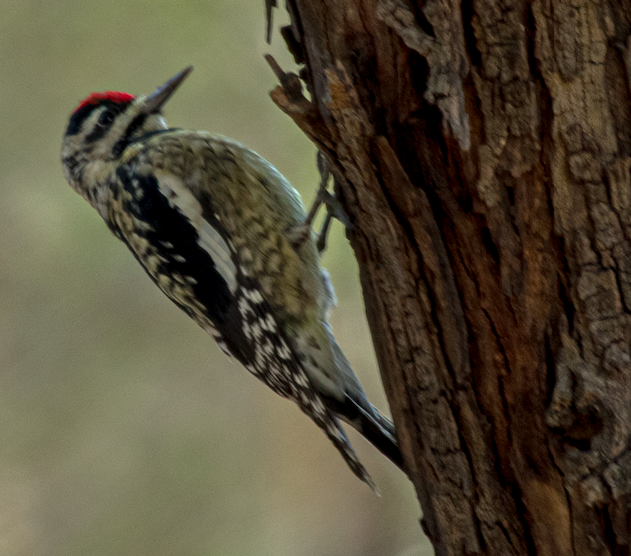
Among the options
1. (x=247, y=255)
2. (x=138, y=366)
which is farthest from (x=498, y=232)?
(x=138, y=366)

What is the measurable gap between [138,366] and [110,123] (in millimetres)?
1862

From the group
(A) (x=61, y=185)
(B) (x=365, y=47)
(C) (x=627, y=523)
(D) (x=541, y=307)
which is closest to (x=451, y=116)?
(B) (x=365, y=47)

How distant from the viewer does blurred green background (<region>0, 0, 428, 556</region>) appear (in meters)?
3.77

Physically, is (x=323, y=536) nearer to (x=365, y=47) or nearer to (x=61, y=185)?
(x=61, y=185)

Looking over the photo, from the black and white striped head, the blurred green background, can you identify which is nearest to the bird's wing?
the black and white striped head

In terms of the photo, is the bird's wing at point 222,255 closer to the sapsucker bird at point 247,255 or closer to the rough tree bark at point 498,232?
the sapsucker bird at point 247,255

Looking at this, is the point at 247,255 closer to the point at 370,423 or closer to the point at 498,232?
the point at 370,423

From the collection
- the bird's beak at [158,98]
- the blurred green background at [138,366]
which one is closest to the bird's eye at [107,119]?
the bird's beak at [158,98]

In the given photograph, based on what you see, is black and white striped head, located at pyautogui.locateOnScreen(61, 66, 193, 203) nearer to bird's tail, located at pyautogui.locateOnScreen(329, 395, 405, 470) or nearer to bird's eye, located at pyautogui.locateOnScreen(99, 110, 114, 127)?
bird's eye, located at pyautogui.locateOnScreen(99, 110, 114, 127)

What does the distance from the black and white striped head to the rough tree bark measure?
1.38 m

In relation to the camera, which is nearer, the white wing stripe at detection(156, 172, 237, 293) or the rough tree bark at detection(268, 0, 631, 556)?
the rough tree bark at detection(268, 0, 631, 556)

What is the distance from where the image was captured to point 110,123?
103 inches

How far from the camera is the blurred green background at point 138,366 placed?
377 centimetres

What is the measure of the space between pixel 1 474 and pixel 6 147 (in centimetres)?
178
